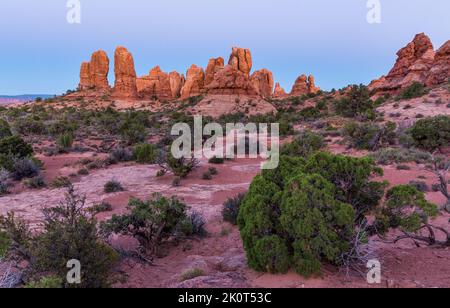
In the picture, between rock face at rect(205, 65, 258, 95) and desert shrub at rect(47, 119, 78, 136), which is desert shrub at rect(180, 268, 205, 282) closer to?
desert shrub at rect(47, 119, 78, 136)

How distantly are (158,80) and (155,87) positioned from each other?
5.70ft

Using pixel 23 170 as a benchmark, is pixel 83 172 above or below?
below

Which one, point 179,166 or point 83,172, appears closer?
point 179,166

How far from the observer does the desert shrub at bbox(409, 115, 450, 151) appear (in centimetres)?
1531

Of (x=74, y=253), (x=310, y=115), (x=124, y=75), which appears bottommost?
(x=74, y=253)

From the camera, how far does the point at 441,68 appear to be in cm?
3531

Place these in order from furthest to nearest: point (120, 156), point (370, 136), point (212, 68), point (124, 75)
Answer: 1. point (124, 75)
2. point (212, 68)
3. point (370, 136)
4. point (120, 156)

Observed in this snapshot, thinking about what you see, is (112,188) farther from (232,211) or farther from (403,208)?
(403,208)

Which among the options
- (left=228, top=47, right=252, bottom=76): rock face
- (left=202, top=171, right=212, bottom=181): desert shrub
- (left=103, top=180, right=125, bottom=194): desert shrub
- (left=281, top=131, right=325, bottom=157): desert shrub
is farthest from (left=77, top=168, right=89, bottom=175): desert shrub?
(left=228, top=47, right=252, bottom=76): rock face

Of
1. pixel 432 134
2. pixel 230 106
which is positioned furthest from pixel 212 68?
pixel 432 134

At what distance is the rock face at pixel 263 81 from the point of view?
63.5 meters

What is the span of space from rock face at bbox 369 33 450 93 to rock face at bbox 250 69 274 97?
25299 mm

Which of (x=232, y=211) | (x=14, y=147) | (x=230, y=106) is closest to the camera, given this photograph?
(x=232, y=211)
